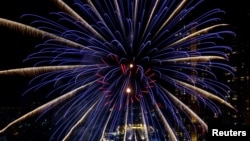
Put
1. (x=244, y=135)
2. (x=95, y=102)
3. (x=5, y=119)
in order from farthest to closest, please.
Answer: (x=5, y=119), (x=95, y=102), (x=244, y=135)

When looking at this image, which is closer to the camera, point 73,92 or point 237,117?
point 73,92

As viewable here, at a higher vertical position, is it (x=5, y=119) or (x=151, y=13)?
(x=151, y=13)

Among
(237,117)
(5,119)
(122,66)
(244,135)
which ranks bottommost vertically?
(237,117)

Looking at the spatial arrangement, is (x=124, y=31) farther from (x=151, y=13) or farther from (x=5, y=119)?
(x=5, y=119)

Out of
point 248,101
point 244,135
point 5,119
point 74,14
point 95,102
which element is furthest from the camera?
point 248,101

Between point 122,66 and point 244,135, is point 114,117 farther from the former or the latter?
point 244,135

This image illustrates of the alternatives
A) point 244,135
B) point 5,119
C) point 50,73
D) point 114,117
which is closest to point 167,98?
point 114,117

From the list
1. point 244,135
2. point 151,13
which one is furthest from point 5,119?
point 244,135

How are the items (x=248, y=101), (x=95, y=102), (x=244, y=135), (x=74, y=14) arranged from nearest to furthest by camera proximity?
(x=244, y=135)
(x=74, y=14)
(x=95, y=102)
(x=248, y=101)

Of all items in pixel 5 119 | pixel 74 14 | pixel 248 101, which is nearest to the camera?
pixel 74 14
